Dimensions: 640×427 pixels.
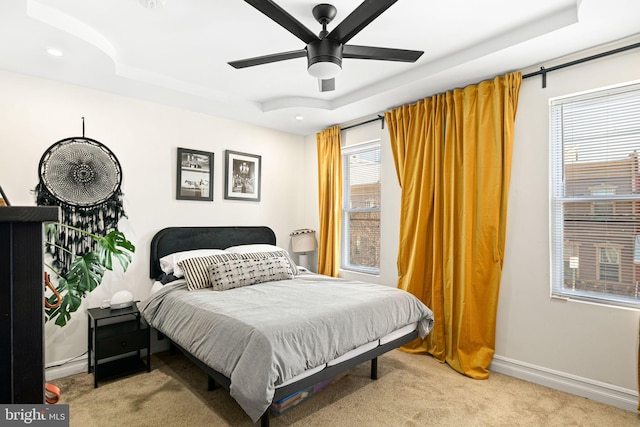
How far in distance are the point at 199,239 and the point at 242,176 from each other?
0.94 m

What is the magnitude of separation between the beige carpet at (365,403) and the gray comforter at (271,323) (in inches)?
17.4

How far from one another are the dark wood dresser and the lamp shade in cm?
384

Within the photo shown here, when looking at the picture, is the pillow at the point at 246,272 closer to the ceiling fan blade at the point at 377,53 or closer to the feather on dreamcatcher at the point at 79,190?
the feather on dreamcatcher at the point at 79,190

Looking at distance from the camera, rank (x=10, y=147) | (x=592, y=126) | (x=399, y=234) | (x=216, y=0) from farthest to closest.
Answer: (x=399, y=234), (x=10, y=147), (x=592, y=126), (x=216, y=0)

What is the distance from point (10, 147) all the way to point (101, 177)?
649 millimetres

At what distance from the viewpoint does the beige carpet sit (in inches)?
86.5

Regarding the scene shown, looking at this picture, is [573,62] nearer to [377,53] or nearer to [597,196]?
[597,196]

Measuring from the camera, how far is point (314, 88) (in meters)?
3.50

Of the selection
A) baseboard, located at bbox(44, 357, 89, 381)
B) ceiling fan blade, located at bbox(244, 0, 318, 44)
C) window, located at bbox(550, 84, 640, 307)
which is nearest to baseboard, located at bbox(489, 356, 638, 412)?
window, located at bbox(550, 84, 640, 307)

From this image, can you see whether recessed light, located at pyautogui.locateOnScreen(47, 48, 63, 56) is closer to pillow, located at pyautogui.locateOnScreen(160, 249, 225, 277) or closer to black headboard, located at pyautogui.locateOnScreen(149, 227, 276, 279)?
black headboard, located at pyautogui.locateOnScreen(149, 227, 276, 279)

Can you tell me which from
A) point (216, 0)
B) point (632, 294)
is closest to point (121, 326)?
point (216, 0)

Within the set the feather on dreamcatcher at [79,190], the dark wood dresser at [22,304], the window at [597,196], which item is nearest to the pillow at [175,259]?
the feather on dreamcatcher at [79,190]

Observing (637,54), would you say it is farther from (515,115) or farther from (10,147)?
(10,147)

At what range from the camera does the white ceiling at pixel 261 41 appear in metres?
2.15
